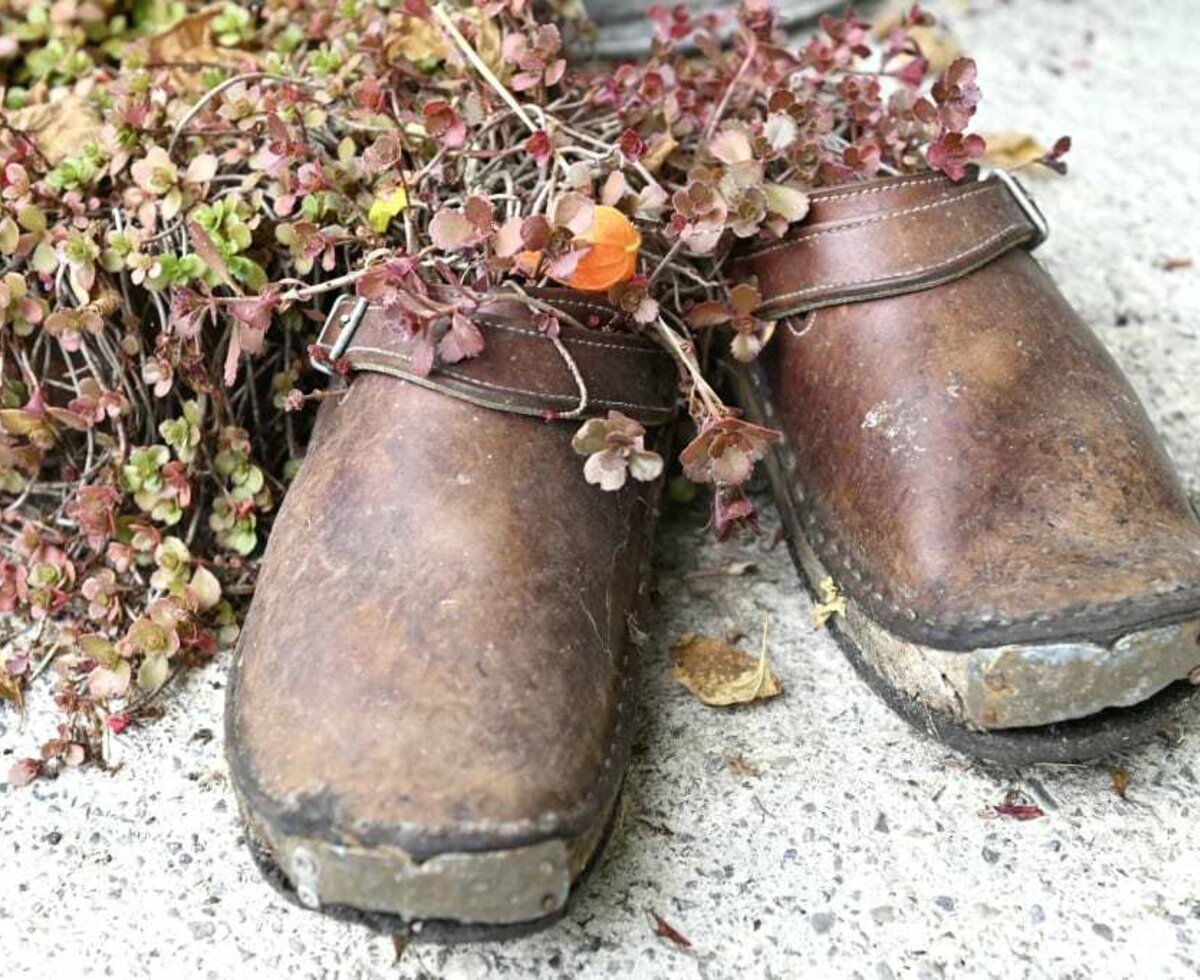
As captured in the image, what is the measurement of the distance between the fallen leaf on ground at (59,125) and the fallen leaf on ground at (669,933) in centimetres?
93

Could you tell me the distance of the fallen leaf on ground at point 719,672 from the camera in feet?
4.12

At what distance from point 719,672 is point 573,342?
348 mm

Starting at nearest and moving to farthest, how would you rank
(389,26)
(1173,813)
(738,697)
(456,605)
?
(456,605) → (1173,813) → (738,697) → (389,26)

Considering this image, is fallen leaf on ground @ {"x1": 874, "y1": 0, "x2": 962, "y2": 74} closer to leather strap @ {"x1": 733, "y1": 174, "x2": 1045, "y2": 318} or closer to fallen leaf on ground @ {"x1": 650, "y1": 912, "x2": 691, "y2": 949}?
leather strap @ {"x1": 733, "y1": 174, "x2": 1045, "y2": 318}

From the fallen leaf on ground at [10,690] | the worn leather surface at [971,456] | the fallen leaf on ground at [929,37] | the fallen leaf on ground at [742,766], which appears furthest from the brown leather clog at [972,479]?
the fallen leaf on ground at [929,37]

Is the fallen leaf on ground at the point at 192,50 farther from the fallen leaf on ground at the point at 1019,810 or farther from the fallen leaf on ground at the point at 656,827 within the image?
the fallen leaf on ground at the point at 1019,810

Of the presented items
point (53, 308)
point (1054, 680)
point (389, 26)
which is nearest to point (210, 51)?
point (389, 26)

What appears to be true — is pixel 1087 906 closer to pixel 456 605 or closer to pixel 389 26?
pixel 456 605

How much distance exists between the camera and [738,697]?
1.25 metres

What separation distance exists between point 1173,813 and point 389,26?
110 cm

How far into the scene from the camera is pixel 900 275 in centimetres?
122

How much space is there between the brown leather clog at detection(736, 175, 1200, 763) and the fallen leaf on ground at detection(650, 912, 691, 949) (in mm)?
278

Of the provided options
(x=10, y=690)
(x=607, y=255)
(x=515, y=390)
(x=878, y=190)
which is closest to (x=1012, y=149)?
(x=878, y=190)

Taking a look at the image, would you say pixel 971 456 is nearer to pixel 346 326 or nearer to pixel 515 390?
pixel 515 390
